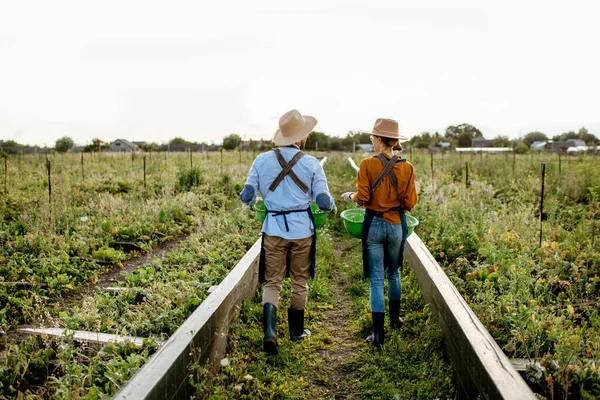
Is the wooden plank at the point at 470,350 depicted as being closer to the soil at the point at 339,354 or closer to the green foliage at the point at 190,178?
the soil at the point at 339,354

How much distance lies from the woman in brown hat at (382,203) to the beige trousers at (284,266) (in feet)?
1.92

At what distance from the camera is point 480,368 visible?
2828 millimetres

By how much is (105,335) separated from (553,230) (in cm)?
588

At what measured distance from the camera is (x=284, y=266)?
172 inches

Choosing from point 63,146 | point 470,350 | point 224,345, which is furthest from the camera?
point 63,146

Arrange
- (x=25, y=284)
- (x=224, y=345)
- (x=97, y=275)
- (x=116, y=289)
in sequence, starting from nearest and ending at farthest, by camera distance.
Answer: (x=224, y=345), (x=116, y=289), (x=25, y=284), (x=97, y=275)

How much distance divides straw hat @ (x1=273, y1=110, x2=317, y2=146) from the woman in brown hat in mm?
616

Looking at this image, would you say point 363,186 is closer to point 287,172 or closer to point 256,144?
point 287,172

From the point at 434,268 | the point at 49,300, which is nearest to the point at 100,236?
the point at 49,300

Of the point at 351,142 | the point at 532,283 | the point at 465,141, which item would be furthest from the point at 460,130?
the point at 532,283

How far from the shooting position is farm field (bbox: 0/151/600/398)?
11.1 feet

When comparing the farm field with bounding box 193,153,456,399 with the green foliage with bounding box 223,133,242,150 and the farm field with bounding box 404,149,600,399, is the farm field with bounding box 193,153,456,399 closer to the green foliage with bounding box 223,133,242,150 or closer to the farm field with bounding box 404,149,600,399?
the farm field with bounding box 404,149,600,399

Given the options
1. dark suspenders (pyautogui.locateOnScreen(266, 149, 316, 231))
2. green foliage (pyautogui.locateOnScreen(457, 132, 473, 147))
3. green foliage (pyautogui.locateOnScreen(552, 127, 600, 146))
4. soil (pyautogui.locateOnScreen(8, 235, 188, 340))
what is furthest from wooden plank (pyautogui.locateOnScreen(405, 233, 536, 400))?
green foliage (pyautogui.locateOnScreen(552, 127, 600, 146))

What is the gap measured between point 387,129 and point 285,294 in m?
2.34
